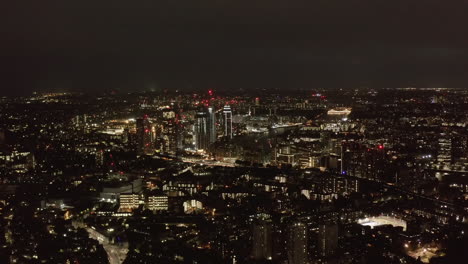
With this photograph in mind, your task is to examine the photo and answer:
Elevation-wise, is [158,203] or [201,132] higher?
[201,132]

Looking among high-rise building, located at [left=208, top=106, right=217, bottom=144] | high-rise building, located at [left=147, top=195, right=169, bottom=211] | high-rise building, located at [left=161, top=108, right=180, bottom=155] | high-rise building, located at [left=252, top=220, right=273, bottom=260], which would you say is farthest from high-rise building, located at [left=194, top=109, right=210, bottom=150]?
high-rise building, located at [left=252, top=220, right=273, bottom=260]

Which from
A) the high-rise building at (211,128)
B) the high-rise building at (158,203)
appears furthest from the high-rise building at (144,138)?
the high-rise building at (158,203)

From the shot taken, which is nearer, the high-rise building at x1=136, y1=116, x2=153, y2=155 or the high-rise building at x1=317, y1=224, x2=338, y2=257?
the high-rise building at x1=317, y1=224, x2=338, y2=257

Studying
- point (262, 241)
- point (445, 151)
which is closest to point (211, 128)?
point (445, 151)

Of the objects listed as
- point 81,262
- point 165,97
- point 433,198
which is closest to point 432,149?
point 433,198

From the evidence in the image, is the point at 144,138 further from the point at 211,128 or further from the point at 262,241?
the point at 262,241

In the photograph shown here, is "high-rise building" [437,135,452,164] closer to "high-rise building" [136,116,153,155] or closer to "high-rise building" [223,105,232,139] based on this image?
"high-rise building" [223,105,232,139]
